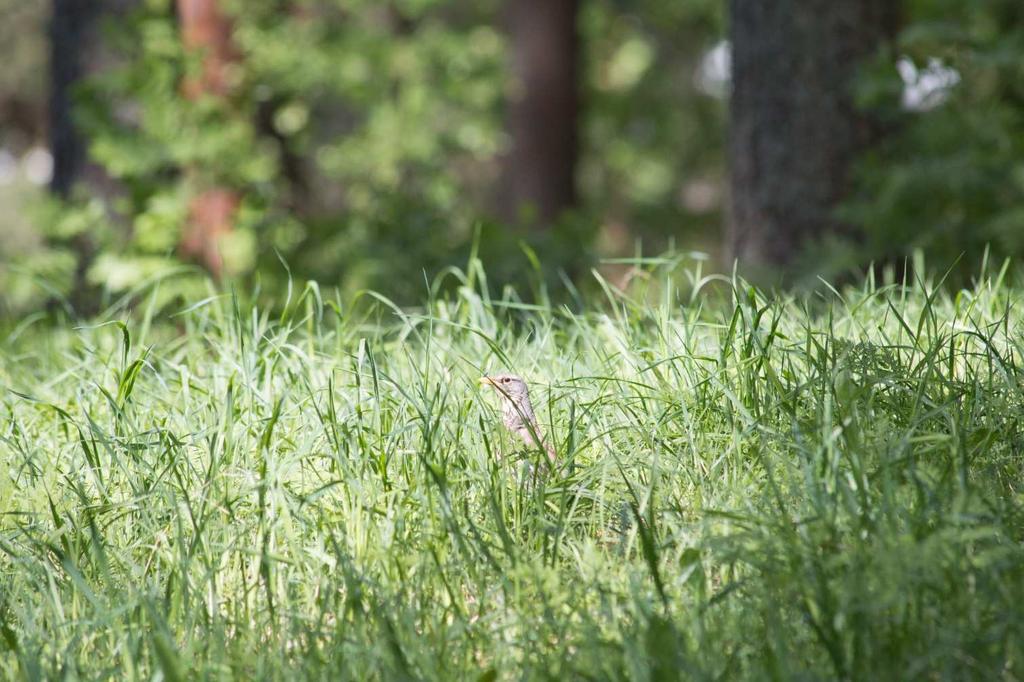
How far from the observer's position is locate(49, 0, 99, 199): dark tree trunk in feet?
20.0

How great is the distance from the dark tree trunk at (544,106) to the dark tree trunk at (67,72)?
4.83 metres

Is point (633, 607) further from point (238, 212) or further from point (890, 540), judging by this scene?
point (238, 212)

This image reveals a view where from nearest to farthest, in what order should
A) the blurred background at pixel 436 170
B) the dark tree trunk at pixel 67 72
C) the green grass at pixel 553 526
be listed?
the green grass at pixel 553 526 < the blurred background at pixel 436 170 < the dark tree trunk at pixel 67 72

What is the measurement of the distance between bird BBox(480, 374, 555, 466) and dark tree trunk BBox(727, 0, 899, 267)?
3288 millimetres

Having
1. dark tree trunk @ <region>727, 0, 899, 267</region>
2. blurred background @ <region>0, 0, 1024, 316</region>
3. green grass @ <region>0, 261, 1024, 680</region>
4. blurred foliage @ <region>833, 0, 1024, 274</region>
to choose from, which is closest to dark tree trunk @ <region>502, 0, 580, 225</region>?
blurred background @ <region>0, 0, 1024, 316</region>

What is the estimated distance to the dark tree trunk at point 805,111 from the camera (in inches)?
212

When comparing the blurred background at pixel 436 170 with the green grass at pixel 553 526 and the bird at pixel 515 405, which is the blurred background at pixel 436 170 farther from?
the bird at pixel 515 405

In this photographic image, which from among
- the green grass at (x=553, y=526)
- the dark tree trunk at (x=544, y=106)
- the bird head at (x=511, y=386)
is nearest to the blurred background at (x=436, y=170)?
the green grass at (x=553, y=526)

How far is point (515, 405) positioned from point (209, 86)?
4160 millimetres

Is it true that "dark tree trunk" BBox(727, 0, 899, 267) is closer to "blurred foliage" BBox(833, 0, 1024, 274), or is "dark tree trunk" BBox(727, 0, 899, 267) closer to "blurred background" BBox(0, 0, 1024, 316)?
"blurred background" BBox(0, 0, 1024, 316)

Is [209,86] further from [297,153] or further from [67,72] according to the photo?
[297,153]

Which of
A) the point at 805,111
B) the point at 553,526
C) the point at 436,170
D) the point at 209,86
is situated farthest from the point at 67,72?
the point at 553,526

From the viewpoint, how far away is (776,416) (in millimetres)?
2254

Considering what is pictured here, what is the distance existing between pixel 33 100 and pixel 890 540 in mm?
25119
